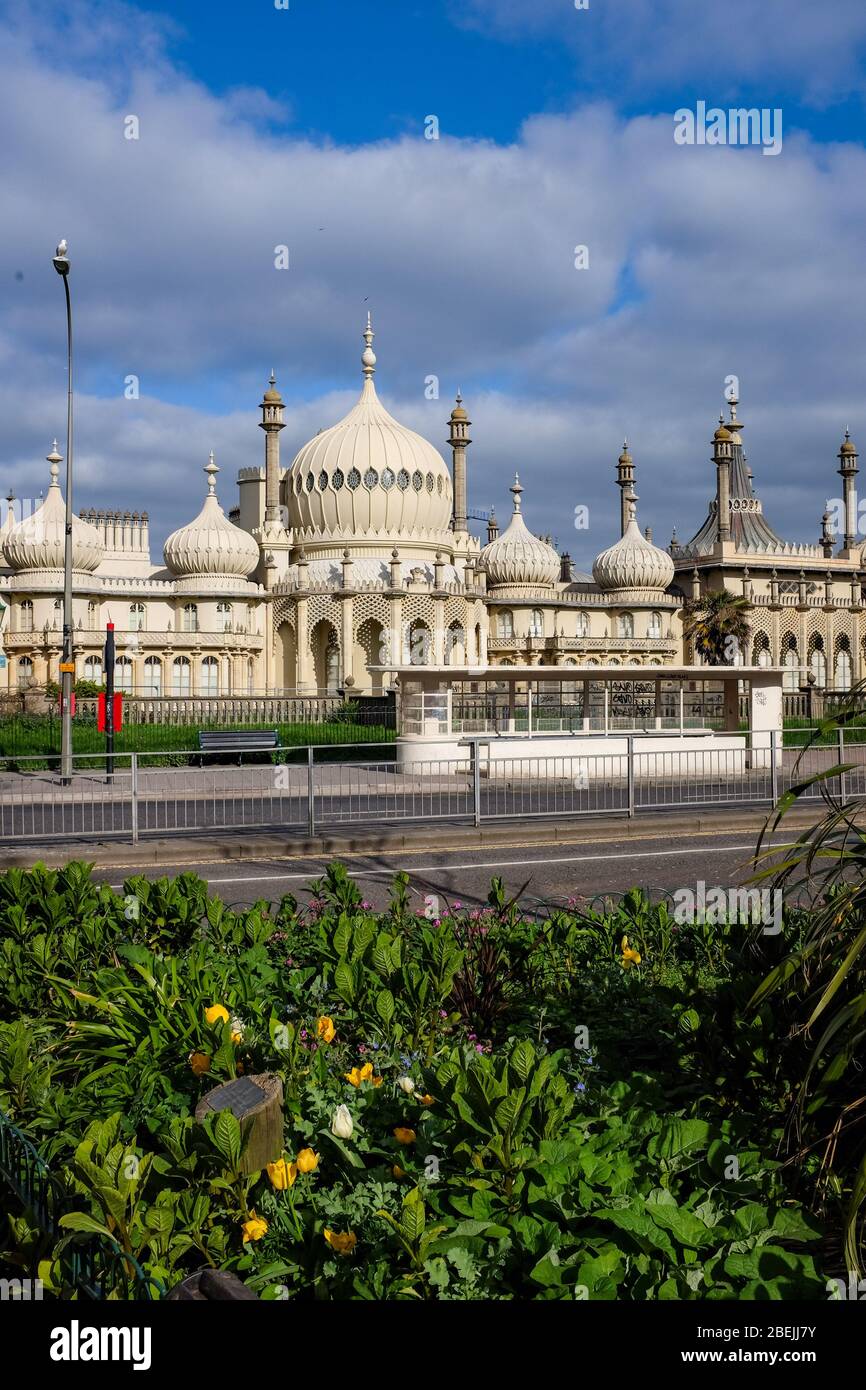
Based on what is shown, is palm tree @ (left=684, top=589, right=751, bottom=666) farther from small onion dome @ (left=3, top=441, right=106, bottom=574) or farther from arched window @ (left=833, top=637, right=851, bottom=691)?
small onion dome @ (left=3, top=441, right=106, bottom=574)

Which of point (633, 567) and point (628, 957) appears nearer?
point (628, 957)

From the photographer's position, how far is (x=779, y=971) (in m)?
3.85

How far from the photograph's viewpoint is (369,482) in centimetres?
5097

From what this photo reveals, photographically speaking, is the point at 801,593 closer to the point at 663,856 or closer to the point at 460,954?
the point at 663,856

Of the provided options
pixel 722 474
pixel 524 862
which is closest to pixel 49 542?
pixel 524 862

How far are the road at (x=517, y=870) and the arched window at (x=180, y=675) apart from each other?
105ft

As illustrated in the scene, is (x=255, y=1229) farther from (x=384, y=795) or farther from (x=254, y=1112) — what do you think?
(x=384, y=795)

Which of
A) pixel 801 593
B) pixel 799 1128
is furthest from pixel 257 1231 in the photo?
pixel 801 593

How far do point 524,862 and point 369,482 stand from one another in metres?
39.3

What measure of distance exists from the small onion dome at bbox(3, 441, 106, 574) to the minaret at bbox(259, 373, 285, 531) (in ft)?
26.7

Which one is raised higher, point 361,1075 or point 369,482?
point 369,482

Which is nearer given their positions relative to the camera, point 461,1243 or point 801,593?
point 461,1243

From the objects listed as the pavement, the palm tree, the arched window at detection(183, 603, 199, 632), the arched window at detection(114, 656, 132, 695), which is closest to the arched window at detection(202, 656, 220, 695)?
the arched window at detection(183, 603, 199, 632)

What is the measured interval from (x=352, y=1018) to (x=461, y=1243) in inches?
91.3
